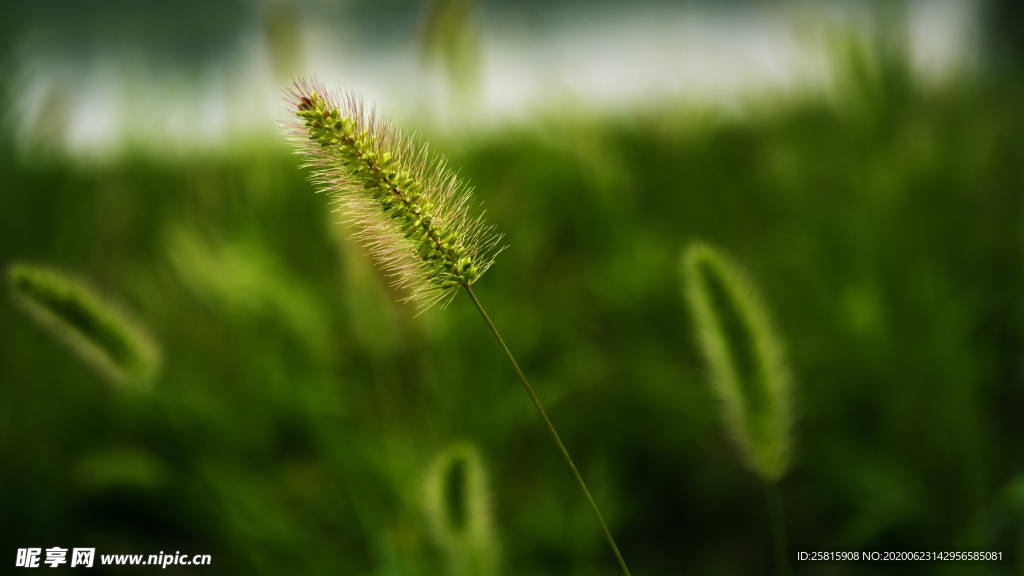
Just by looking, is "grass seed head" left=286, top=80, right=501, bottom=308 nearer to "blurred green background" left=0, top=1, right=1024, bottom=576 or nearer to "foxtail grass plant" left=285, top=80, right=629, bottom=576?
"foxtail grass plant" left=285, top=80, right=629, bottom=576

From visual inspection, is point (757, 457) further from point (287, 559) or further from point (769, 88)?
point (769, 88)

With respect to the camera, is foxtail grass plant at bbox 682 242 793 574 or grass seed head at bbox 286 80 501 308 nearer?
grass seed head at bbox 286 80 501 308

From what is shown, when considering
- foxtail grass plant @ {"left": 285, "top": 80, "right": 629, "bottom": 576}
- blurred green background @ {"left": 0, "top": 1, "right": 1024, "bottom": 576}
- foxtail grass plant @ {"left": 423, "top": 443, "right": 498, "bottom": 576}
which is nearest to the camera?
foxtail grass plant @ {"left": 285, "top": 80, "right": 629, "bottom": 576}

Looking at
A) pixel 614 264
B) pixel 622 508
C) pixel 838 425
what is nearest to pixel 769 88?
pixel 614 264

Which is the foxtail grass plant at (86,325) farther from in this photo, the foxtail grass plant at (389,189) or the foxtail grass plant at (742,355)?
the foxtail grass plant at (742,355)

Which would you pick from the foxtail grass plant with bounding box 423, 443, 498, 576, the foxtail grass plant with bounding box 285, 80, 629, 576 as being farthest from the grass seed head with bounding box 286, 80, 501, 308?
the foxtail grass plant with bounding box 423, 443, 498, 576

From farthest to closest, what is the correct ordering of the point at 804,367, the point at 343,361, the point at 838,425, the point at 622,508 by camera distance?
the point at 343,361
the point at 804,367
the point at 838,425
the point at 622,508

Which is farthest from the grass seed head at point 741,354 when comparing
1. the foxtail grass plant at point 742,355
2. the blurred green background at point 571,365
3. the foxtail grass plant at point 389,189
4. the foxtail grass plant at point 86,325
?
the foxtail grass plant at point 86,325
